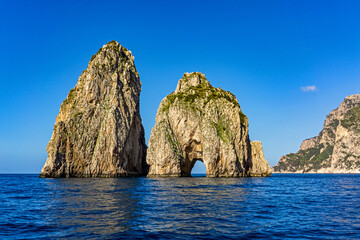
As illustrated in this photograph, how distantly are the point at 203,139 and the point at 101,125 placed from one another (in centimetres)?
3480

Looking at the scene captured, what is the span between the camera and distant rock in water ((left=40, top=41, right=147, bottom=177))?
96000mm

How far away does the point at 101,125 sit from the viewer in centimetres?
10100

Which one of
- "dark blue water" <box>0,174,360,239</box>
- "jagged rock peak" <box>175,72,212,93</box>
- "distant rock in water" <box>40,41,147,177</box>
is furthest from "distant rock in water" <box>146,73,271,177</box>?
"dark blue water" <box>0,174,360,239</box>

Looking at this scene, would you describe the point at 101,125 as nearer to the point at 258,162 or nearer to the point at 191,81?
the point at 191,81

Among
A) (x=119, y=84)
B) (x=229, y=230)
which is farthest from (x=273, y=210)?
(x=119, y=84)

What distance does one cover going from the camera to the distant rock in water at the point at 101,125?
96000mm

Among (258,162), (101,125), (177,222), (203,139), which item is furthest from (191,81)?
(177,222)

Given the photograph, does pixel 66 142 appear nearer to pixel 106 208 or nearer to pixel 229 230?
pixel 106 208

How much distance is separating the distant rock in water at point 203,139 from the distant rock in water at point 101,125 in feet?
32.3

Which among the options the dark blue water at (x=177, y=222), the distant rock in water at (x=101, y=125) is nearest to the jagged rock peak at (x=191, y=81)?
the distant rock in water at (x=101, y=125)

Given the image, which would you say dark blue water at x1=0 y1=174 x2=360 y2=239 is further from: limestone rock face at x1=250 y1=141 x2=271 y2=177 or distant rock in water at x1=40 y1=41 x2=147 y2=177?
limestone rock face at x1=250 y1=141 x2=271 y2=177

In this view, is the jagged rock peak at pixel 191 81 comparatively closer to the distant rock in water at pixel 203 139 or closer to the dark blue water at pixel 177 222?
the distant rock in water at pixel 203 139

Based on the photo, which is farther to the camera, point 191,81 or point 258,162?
point 191,81

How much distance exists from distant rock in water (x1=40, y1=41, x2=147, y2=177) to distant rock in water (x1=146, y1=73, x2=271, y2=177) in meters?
9.86
